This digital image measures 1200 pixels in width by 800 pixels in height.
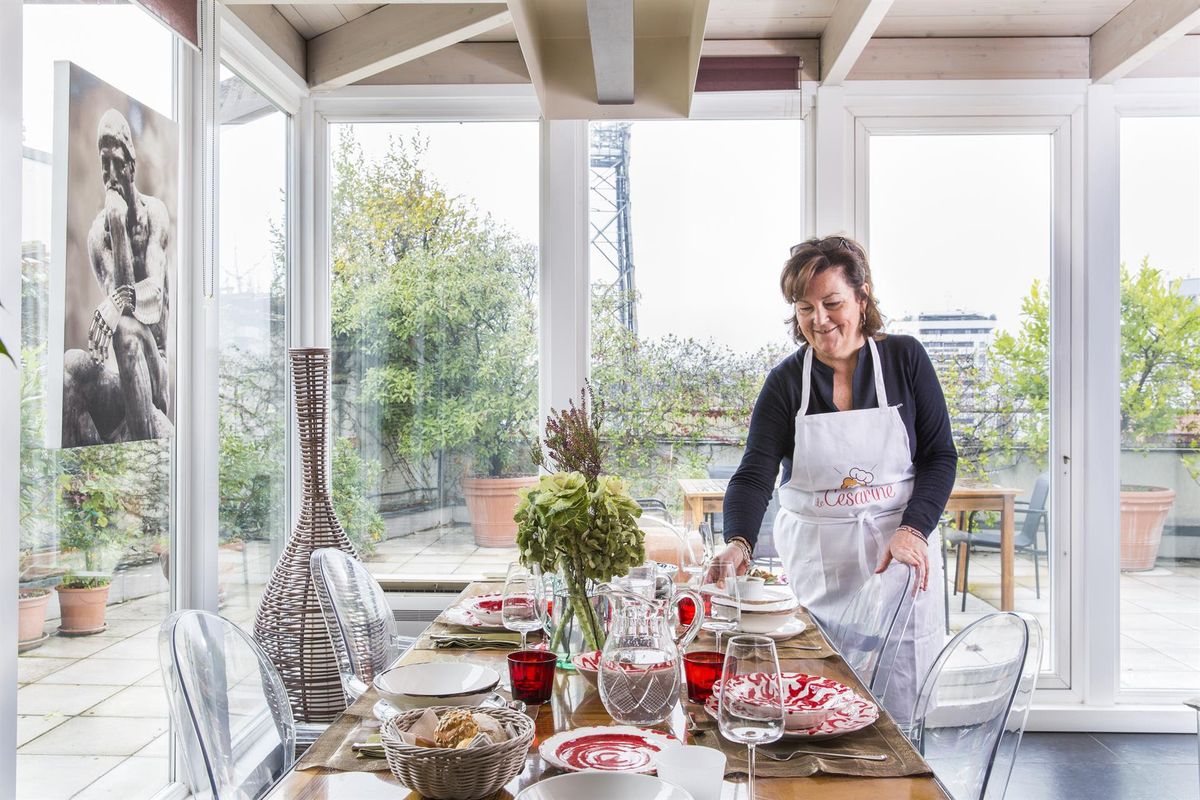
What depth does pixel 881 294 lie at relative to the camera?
378 cm

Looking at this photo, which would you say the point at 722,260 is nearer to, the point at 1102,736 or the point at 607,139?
the point at 607,139

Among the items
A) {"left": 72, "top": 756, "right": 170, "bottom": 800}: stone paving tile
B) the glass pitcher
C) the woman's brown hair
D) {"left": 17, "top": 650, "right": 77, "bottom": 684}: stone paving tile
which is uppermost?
the woman's brown hair

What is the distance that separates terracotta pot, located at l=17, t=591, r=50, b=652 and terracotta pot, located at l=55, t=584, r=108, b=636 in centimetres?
7

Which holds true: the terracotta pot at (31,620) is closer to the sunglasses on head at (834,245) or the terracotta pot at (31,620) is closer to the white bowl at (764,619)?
the white bowl at (764,619)

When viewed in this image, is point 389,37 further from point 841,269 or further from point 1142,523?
point 1142,523

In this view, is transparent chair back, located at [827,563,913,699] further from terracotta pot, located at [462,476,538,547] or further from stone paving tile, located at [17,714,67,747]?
stone paving tile, located at [17,714,67,747]

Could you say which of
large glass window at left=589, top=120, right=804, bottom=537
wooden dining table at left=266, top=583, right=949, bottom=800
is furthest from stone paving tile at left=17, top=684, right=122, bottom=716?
large glass window at left=589, top=120, right=804, bottom=537

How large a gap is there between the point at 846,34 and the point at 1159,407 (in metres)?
1.92

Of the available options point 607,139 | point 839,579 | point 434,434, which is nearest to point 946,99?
point 607,139

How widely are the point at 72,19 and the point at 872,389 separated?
214 cm

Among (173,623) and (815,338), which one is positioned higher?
(815,338)

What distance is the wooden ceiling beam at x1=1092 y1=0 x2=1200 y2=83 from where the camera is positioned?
2.98 metres

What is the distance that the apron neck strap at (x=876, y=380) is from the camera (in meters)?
2.59

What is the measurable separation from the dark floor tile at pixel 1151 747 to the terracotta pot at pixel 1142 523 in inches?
24.6
